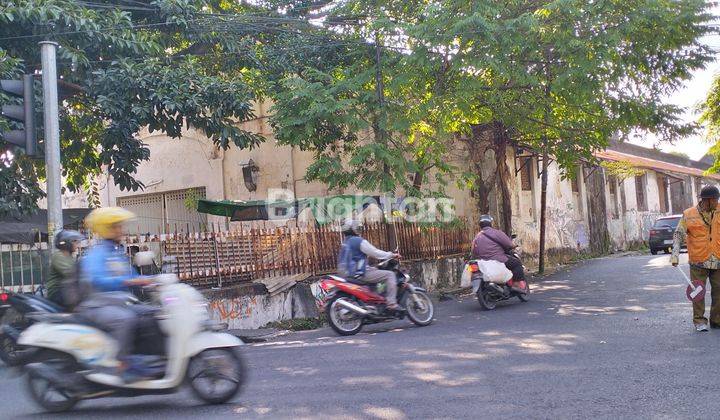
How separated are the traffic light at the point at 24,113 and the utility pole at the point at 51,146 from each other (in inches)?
28.7

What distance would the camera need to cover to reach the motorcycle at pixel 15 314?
23.2 ft

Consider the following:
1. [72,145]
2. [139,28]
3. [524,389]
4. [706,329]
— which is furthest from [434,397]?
[72,145]

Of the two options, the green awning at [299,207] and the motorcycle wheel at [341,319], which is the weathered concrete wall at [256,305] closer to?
the green awning at [299,207]

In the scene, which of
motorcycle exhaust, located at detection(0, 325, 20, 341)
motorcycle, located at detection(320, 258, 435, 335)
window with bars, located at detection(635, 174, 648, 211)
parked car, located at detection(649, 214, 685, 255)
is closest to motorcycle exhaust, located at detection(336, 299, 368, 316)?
motorcycle, located at detection(320, 258, 435, 335)

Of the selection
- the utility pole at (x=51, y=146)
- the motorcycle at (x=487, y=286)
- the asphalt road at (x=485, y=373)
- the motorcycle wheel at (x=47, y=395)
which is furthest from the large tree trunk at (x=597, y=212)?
the motorcycle wheel at (x=47, y=395)

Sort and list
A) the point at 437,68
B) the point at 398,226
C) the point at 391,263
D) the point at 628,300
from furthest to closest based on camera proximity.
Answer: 1. the point at 398,226
2. the point at 437,68
3. the point at 628,300
4. the point at 391,263

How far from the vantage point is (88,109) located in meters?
13.9

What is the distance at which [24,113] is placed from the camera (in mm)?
8672

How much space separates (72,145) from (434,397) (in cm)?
1182

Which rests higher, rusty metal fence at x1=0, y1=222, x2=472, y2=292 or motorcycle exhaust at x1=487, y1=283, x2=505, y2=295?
rusty metal fence at x1=0, y1=222, x2=472, y2=292

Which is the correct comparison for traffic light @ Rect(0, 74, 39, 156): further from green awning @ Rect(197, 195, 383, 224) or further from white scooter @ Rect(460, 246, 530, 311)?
green awning @ Rect(197, 195, 383, 224)

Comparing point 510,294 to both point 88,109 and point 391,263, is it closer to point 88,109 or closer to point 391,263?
point 391,263

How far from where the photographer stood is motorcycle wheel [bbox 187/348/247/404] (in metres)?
5.66

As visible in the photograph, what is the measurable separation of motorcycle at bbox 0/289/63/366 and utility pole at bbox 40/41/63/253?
Result: 0.95 m
